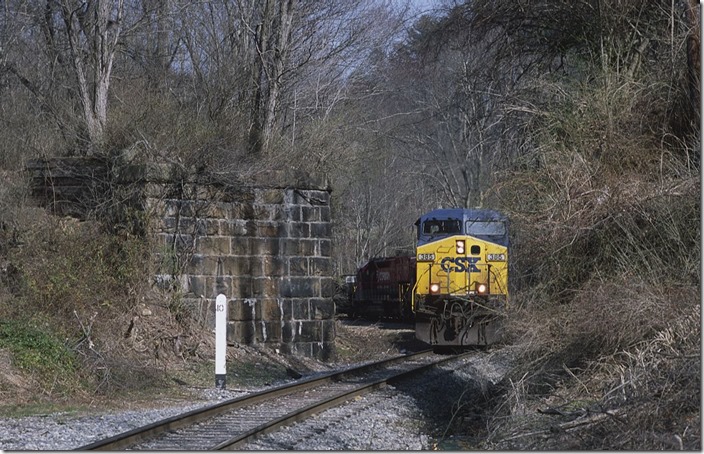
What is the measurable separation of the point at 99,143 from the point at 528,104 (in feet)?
30.9

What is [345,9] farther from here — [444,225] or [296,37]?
[444,225]

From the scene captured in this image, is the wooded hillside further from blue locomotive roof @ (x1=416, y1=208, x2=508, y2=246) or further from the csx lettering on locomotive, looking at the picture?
the csx lettering on locomotive

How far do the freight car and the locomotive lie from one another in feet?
18.0

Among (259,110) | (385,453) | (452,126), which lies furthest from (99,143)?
(452,126)

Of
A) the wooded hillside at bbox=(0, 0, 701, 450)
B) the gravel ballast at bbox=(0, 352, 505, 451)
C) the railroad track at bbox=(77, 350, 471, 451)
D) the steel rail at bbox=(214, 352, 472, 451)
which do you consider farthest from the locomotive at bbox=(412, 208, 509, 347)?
the gravel ballast at bbox=(0, 352, 505, 451)

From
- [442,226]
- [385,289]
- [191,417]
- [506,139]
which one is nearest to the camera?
[191,417]

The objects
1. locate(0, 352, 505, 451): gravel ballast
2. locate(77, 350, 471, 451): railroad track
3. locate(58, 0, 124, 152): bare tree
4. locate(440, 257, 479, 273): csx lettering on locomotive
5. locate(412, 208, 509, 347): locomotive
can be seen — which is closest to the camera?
locate(77, 350, 471, 451): railroad track

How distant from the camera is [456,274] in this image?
72.8ft

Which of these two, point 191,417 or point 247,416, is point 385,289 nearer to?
point 247,416

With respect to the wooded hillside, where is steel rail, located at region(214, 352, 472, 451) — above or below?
below

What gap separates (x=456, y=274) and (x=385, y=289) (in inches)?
411

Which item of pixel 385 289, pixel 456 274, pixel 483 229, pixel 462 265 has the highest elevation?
pixel 483 229

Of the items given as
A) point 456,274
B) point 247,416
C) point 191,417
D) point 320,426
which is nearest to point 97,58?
point 456,274

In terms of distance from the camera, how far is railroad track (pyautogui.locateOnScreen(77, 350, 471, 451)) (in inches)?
378
